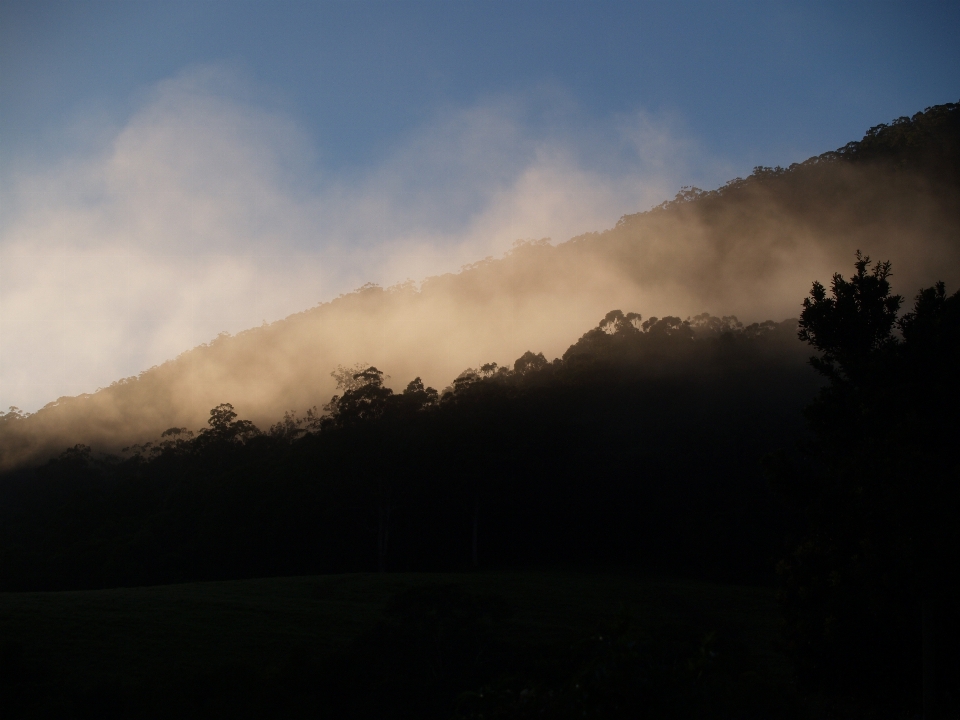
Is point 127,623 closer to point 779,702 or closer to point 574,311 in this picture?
point 779,702

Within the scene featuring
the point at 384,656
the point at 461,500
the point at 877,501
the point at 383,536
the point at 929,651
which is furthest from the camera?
the point at 461,500

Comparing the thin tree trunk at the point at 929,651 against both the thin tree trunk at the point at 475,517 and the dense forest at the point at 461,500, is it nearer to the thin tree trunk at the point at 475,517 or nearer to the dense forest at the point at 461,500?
the dense forest at the point at 461,500

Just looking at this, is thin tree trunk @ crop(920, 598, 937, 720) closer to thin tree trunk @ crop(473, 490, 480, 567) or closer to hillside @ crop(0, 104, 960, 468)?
thin tree trunk @ crop(473, 490, 480, 567)

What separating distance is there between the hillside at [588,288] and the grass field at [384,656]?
83.0m

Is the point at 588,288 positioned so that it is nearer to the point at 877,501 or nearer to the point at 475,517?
the point at 475,517

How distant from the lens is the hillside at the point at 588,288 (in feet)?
372

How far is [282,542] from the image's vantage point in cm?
4906

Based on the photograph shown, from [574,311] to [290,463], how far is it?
294 ft

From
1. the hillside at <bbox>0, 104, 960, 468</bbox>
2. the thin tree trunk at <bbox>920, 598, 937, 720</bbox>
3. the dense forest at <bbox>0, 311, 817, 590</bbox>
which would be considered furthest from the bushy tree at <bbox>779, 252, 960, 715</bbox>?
the hillside at <bbox>0, 104, 960, 468</bbox>

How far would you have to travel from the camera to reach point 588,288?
140375 mm

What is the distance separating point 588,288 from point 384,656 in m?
128

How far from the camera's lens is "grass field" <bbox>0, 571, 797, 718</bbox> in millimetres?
4254

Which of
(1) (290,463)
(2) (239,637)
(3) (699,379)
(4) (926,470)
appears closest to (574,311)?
(3) (699,379)

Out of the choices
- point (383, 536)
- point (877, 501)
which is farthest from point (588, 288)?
point (877, 501)
